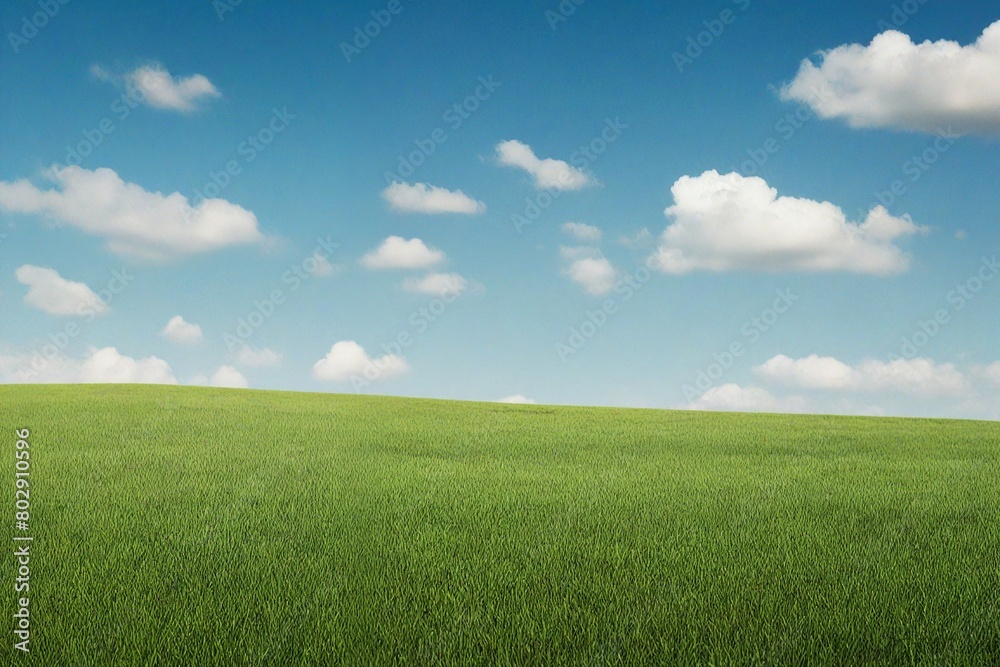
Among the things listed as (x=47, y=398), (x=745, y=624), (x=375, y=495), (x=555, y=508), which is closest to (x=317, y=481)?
(x=375, y=495)

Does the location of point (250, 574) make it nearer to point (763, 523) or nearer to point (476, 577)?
point (476, 577)

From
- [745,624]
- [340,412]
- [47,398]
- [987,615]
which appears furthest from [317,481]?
[47,398]

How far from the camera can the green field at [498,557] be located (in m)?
5.03

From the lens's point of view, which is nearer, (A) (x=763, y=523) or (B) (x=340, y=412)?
(A) (x=763, y=523)

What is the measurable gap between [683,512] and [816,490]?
3.22m

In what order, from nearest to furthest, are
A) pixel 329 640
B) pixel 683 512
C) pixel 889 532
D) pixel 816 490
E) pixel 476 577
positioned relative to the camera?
pixel 329 640
pixel 476 577
pixel 889 532
pixel 683 512
pixel 816 490

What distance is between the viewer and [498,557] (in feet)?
23.0

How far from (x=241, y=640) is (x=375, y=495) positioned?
5.18 m

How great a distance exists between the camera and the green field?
5027 mm

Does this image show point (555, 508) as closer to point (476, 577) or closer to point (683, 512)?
point (683, 512)

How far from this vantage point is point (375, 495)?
402 inches

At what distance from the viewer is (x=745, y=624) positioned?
5363 mm

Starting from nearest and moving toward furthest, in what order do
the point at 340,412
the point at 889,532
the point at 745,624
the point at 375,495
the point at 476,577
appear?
the point at 745,624, the point at 476,577, the point at 889,532, the point at 375,495, the point at 340,412

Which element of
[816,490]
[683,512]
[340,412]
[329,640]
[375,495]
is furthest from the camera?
[340,412]
